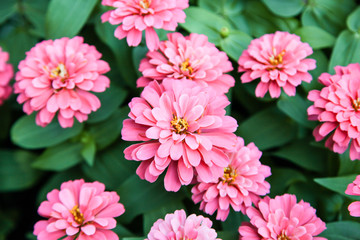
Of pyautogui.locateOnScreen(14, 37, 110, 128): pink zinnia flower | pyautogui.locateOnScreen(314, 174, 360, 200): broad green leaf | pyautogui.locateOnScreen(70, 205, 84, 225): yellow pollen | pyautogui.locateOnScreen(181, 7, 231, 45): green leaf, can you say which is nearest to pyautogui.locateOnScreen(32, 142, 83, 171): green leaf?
pyautogui.locateOnScreen(14, 37, 110, 128): pink zinnia flower

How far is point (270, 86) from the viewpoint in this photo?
0.98 m

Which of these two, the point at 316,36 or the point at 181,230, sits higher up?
the point at 316,36

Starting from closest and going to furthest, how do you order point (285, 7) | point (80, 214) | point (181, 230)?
1. point (181, 230)
2. point (80, 214)
3. point (285, 7)

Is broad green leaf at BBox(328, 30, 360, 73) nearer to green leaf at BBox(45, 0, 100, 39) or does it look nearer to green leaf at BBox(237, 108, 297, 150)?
green leaf at BBox(237, 108, 297, 150)

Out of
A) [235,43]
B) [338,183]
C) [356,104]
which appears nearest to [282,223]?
[338,183]

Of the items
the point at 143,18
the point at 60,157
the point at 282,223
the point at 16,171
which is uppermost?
the point at 143,18

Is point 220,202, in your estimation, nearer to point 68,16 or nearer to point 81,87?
point 81,87

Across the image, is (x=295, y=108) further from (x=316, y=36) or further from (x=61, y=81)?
(x=61, y=81)

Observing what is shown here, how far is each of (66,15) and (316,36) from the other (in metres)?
0.82

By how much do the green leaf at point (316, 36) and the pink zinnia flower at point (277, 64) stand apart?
0.18 metres

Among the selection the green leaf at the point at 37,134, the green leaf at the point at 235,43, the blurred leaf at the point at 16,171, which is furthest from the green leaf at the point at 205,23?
the blurred leaf at the point at 16,171

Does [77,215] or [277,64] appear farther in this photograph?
[277,64]

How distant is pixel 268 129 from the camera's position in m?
1.14

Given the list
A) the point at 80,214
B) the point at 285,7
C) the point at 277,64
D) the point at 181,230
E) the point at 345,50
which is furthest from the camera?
the point at 285,7
